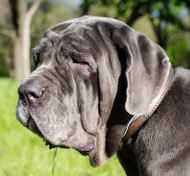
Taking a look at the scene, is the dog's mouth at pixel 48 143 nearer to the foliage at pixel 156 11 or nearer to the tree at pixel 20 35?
the foliage at pixel 156 11

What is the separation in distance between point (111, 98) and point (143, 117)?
0.32 metres

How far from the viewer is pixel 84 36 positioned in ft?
9.07

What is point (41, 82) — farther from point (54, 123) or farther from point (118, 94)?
point (118, 94)

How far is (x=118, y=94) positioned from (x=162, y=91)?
1.22ft

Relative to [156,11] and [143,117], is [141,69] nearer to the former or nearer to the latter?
[143,117]

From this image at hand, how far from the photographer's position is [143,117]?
2561 millimetres

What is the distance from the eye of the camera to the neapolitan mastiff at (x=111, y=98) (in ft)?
8.16

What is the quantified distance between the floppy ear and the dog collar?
0.06m

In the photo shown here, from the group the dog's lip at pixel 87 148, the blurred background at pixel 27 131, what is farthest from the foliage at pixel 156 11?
the dog's lip at pixel 87 148

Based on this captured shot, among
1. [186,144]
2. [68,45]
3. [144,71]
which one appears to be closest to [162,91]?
[144,71]

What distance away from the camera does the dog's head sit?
8.21 feet

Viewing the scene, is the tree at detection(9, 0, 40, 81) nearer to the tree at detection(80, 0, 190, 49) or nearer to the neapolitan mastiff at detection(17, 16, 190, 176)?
the tree at detection(80, 0, 190, 49)

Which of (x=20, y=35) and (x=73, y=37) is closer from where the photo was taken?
(x=73, y=37)


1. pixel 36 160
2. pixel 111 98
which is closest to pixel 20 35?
pixel 36 160
